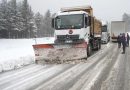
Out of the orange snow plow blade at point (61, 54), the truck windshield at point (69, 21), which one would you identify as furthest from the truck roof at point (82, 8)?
the orange snow plow blade at point (61, 54)

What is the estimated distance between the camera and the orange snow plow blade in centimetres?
1748

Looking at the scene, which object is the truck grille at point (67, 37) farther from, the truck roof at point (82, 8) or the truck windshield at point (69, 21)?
the truck roof at point (82, 8)

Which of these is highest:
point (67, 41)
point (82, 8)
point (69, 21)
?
point (82, 8)

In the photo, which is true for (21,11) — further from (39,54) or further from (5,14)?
(39,54)

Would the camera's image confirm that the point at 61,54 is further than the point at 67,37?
No

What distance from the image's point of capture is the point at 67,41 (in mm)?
19469

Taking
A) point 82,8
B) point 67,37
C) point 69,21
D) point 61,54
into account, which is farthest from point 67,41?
point 82,8

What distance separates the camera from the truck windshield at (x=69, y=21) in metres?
19.7

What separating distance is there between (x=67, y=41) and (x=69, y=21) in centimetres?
141

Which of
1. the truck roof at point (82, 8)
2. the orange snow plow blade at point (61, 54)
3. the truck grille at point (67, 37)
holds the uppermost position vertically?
the truck roof at point (82, 8)

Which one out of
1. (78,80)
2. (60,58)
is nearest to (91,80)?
(78,80)

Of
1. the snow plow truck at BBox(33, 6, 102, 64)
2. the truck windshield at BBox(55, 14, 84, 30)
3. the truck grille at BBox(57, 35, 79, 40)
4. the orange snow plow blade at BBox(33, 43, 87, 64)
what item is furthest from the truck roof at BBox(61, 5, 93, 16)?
the orange snow plow blade at BBox(33, 43, 87, 64)

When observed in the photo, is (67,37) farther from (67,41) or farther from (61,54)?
(61,54)

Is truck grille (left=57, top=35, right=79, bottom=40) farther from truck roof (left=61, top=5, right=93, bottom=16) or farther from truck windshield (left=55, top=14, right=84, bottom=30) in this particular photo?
truck roof (left=61, top=5, right=93, bottom=16)
